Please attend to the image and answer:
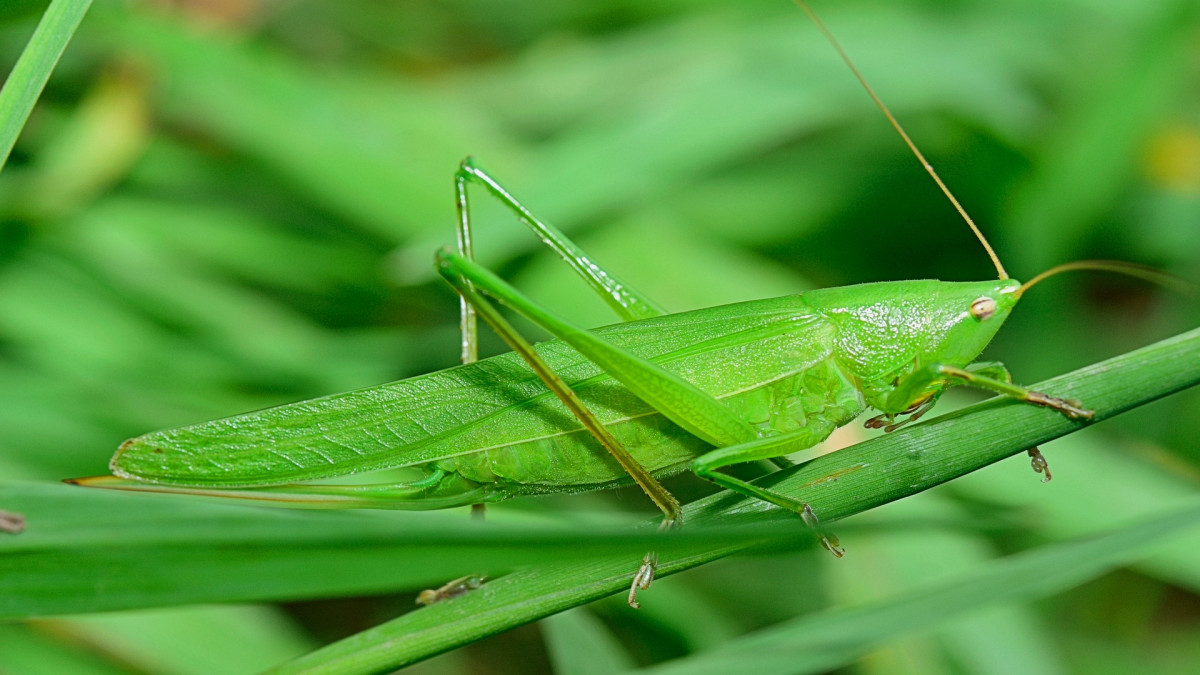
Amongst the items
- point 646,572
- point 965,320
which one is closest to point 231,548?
point 646,572

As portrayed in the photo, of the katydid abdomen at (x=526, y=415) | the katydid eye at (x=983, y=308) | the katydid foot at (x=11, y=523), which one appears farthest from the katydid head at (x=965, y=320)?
the katydid foot at (x=11, y=523)

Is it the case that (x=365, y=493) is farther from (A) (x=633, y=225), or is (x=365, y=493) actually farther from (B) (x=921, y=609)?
(A) (x=633, y=225)

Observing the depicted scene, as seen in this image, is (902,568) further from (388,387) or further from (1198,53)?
(1198,53)

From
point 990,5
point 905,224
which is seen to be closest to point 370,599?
point 905,224

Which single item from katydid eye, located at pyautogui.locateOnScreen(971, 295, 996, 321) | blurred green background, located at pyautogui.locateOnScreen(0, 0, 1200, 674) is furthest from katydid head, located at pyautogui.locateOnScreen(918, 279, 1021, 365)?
blurred green background, located at pyautogui.locateOnScreen(0, 0, 1200, 674)

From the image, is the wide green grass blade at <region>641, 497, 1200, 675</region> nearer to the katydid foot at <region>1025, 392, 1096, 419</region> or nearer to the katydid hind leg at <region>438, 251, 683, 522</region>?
the katydid foot at <region>1025, 392, 1096, 419</region>
